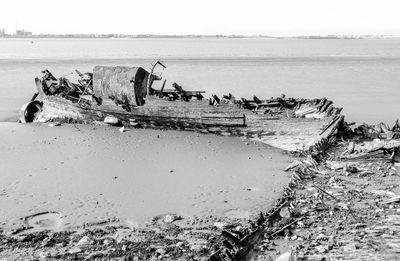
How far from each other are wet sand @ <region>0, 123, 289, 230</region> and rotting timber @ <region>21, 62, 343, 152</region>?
43cm

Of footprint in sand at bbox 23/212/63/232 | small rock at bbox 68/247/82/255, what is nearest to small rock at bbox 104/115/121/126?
footprint in sand at bbox 23/212/63/232

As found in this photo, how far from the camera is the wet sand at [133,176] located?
298 inches

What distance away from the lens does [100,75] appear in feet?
51.3

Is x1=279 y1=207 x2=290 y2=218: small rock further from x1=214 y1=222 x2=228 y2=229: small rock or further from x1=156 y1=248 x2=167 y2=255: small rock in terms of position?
x1=156 y1=248 x2=167 y2=255: small rock

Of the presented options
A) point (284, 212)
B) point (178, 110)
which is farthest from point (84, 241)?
point (178, 110)

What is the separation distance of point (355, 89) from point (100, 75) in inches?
617

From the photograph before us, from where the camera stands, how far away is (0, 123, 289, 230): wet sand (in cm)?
756

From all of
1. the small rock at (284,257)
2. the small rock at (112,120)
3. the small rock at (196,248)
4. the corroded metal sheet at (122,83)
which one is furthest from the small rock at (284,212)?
the corroded metal sheet at (122,83)

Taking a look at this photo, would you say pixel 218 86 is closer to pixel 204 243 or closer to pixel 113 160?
pixel 113 160

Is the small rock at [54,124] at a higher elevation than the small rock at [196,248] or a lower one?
higher

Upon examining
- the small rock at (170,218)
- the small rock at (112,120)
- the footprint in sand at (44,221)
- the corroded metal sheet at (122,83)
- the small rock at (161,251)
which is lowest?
the small rock at (170,218)

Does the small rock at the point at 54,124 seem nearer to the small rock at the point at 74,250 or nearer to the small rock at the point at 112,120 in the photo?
the small rock at the point at 112,120

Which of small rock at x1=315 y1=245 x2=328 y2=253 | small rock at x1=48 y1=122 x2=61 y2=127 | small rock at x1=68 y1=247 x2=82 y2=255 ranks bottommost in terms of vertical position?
small rock at x1=68 y1=247 x2=82 y2=255

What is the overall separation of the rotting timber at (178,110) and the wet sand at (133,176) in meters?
0.43
